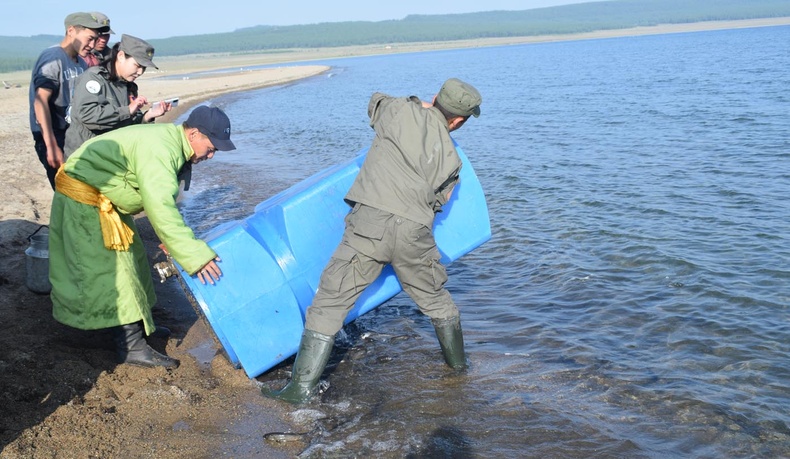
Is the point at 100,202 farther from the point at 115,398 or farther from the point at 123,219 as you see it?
the point at 115,398

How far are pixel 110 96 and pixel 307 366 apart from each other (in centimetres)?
242

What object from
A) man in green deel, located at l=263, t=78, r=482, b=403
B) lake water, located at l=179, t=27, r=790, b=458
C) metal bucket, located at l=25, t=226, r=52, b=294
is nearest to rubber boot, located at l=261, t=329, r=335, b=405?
man in green deel, located at l=263, t=78, r=482, b=403

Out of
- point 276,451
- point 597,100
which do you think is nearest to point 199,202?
point 276,451

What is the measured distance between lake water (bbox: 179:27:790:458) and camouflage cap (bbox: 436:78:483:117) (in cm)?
179

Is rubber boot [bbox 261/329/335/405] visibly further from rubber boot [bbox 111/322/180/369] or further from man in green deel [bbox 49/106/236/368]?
rubber boot [bbox 111/322/180/369]

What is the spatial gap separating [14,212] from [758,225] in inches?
334

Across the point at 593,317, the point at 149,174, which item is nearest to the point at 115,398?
the point at 149,174

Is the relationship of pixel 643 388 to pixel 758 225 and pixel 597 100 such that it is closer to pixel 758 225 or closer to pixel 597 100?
pixel 758 225

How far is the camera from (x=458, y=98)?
164 inches

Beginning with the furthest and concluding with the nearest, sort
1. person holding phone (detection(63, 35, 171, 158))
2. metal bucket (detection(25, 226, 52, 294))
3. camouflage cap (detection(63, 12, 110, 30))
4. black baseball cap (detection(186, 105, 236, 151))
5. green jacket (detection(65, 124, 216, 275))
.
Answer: camouflage cap (detection(63, 12, 110, 30)), metal bucket (detection(25, 226, 52, 294)), person holding phone (detection(63, 35, 171, 158)), black baseball cap (detection(186, 105, 236, 151)), green jacket (detection(65, 124, 216, 275))

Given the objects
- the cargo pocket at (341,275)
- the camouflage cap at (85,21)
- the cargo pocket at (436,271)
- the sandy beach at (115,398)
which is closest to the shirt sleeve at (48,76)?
the camouflage cap at (85,21)

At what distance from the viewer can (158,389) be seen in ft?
14.1

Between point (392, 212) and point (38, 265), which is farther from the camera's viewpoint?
point (38, 265)

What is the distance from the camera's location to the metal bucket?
207 inches
